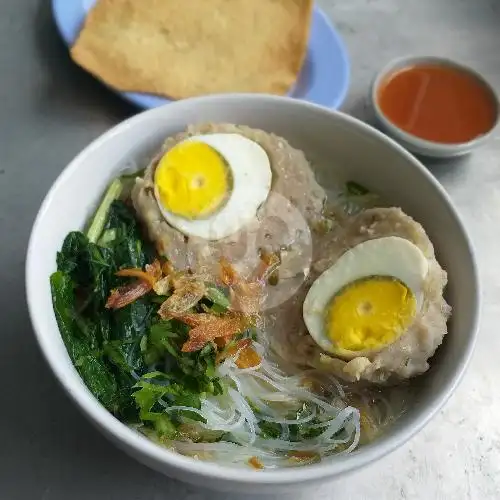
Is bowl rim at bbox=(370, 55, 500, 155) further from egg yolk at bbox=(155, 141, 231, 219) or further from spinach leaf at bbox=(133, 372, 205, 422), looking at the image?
spinach leaf at bbox=(133, 372, 205, 422)

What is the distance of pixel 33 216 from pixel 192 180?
0.45m

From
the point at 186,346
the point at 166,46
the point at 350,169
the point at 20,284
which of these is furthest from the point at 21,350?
the point at 166,46

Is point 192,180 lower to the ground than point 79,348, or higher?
higher

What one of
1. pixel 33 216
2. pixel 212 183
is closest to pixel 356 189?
pixel 212 183

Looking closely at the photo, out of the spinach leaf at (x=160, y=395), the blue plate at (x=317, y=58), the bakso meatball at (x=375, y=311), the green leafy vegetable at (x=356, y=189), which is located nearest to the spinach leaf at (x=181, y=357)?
the spinach leaf at (x=160, y=395)

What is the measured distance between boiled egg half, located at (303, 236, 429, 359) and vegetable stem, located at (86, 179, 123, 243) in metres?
0.37

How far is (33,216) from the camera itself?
146 cm

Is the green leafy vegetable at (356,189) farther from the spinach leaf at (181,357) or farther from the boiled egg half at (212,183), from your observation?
the spinach leaf at (181,357)

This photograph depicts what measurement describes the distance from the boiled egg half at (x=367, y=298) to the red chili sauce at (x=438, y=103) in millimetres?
616

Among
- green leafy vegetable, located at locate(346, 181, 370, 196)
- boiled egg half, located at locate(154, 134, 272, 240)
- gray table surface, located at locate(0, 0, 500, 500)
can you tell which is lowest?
gray table surface, located at locate(0, 0, 500, 500)

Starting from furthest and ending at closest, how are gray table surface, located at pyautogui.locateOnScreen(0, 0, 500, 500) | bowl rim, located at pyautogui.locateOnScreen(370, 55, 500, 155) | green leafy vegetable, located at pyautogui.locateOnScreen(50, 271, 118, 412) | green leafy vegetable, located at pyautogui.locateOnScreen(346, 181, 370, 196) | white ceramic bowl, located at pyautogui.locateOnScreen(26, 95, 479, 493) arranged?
1. bowl rim, located at pyautogui.locateOnScreen(370, 55, 500, 155)
2. green leafy vegetable, located at pyautogui.locateOnScreen(346, 181, 370, 196)
3. gray table surface, located at pyautogui.locateOnScreen(0, 0, 500, 500)
4. green leafy vegetable, located at pyautogui.locateOnScreen(50, 271, 118, 412)
5. white ceramic bowl, located at pyautogui.locateOnScreen(26, 95, 479, 493)

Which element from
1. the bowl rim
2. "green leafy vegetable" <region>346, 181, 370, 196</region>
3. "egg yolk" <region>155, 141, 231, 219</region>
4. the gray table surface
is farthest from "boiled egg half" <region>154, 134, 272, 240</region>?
the bowl rim

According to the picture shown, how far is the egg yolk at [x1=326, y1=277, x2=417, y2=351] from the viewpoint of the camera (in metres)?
1.06

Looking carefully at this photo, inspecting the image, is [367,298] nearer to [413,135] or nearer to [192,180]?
[192,180]
